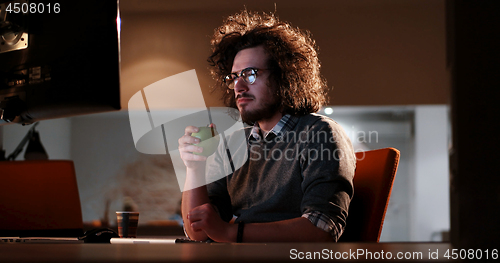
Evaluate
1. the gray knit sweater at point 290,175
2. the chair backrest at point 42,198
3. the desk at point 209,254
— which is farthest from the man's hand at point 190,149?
the desk at point 209,254

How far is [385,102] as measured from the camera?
3371 mm

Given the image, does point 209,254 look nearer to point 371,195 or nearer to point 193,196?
point 371,195

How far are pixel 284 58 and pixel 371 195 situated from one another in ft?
2.34

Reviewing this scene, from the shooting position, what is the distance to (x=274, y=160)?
1.38m

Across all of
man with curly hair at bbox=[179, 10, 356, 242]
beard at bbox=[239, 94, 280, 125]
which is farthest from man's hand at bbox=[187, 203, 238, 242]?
beard at bbox=[239, 94, 280, 125]

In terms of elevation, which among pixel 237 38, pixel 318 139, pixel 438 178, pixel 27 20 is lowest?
pixel 438 178

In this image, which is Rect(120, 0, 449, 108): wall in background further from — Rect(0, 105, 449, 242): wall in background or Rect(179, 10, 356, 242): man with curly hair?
Rect(179, 10, 356, 242): man with curly hair

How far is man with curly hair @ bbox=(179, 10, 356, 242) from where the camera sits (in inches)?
44.6

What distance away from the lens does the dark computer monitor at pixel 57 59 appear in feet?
2.18

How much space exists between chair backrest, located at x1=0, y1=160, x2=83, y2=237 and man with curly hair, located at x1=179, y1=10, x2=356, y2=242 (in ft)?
1.56

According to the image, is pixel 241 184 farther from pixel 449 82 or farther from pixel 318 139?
pixel 449 82

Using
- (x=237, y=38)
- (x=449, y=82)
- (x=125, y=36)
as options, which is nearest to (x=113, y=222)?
(x=125, y=36)

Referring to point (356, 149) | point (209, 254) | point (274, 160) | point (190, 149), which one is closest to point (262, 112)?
point (274, 160)

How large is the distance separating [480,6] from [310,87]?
151cm
